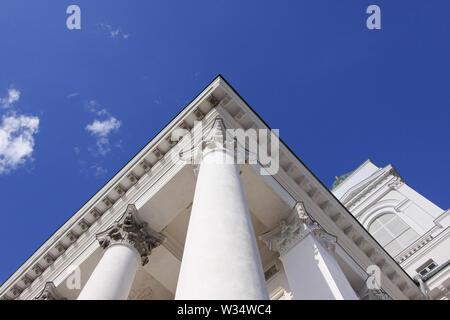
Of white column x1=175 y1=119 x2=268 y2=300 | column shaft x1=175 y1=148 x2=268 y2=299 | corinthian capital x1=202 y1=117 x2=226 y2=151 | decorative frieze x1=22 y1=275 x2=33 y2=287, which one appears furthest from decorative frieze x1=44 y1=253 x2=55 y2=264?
column shaft x1=175 y1=148 x2=268 y2=299

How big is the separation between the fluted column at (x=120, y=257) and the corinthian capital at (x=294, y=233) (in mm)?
4266

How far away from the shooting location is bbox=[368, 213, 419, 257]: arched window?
35.7 metres

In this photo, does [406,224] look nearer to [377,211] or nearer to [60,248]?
[377,211]

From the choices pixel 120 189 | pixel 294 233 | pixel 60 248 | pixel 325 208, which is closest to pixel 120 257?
pixel 120 189

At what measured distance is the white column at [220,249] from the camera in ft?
20.3

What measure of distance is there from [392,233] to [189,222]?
3315cm

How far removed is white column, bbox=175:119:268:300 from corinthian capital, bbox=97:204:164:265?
4372mm

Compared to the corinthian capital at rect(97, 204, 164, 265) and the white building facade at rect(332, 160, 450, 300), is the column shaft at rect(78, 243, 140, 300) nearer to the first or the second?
the corinthian capital at rect(97, 204, 164, 265)

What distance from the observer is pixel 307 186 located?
16953mm

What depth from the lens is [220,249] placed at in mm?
7086

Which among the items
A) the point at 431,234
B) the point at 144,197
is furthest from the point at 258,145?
the point at 431,234

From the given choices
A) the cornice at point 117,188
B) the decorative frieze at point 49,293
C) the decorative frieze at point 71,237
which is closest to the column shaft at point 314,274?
the cornice at point 117,188

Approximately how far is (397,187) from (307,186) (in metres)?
29.5

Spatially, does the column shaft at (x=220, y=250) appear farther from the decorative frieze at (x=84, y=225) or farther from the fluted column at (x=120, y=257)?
the decorative frieze at (x=84, y=225)
